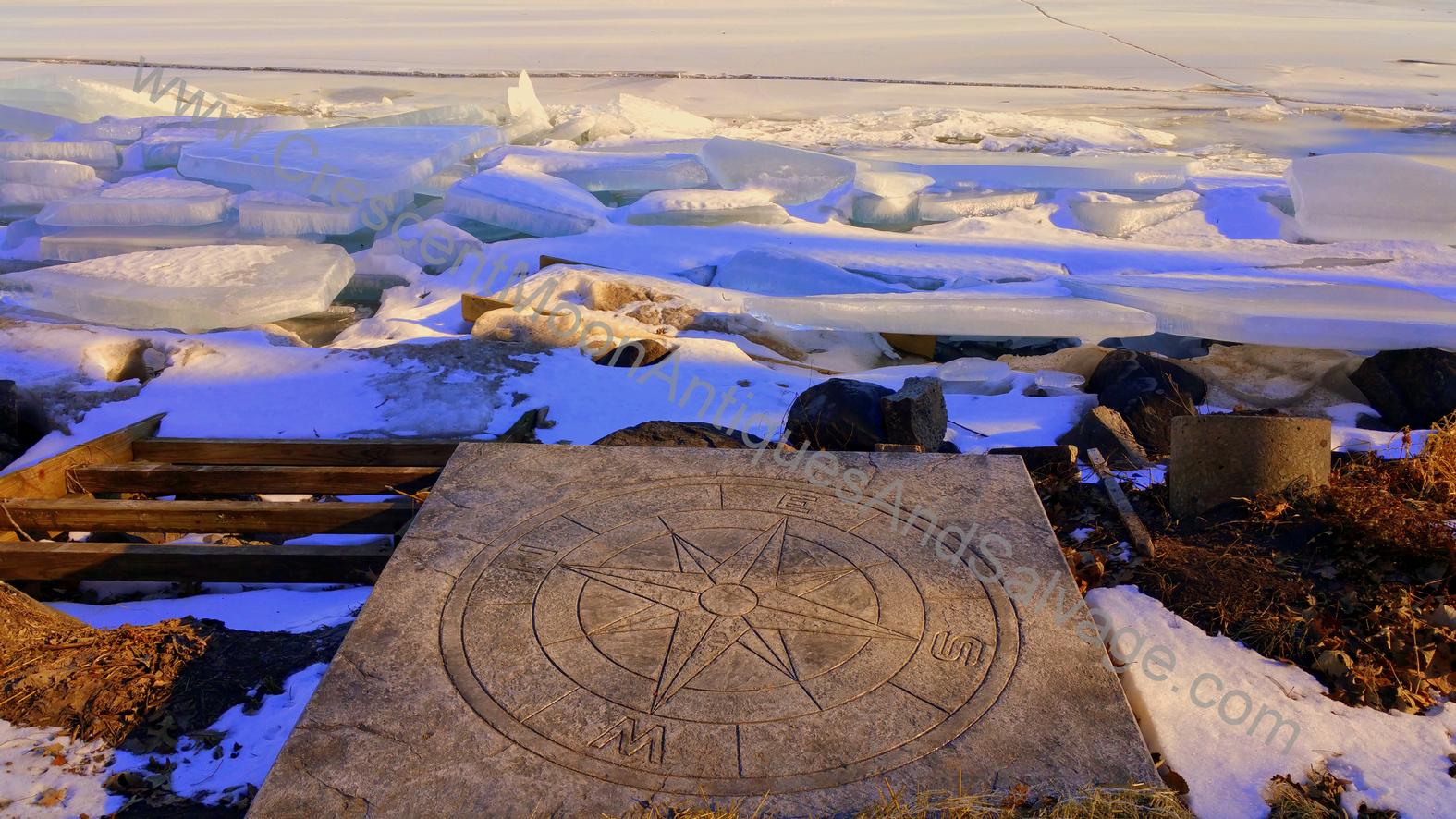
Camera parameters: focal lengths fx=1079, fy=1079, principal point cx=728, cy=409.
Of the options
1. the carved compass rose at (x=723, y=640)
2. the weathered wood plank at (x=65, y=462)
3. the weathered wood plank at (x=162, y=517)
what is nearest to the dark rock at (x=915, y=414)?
the carved compass rose at (x=723, y=640)

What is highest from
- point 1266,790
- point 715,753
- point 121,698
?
point 715,753

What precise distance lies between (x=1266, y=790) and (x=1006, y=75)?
16735 millimetres

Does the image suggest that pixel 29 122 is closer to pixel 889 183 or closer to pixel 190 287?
pixel 190 287

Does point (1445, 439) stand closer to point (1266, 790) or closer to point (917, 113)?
point (1266, 790)

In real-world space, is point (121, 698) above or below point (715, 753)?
below

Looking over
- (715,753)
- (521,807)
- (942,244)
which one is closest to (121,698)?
(521,807)

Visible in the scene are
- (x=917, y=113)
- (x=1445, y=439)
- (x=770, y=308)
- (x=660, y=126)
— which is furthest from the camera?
(x=917, y=113)

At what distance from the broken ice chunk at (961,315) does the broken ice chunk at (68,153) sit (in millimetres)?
8174

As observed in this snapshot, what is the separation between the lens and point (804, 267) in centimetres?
736

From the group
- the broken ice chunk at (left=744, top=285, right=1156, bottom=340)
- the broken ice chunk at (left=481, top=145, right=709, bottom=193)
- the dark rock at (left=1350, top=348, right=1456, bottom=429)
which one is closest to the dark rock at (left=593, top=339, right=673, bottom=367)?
the broken ice chunk at (left=744, top=285, right=1156, bottom=340)

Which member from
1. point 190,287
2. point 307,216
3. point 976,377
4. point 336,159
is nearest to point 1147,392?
point 976,377

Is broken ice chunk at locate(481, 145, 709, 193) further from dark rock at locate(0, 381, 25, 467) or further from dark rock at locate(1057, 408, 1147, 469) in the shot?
dark rock at locate(1057, 408, 1147, 469)

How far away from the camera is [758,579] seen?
3191 mm

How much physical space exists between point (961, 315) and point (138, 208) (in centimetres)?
697
